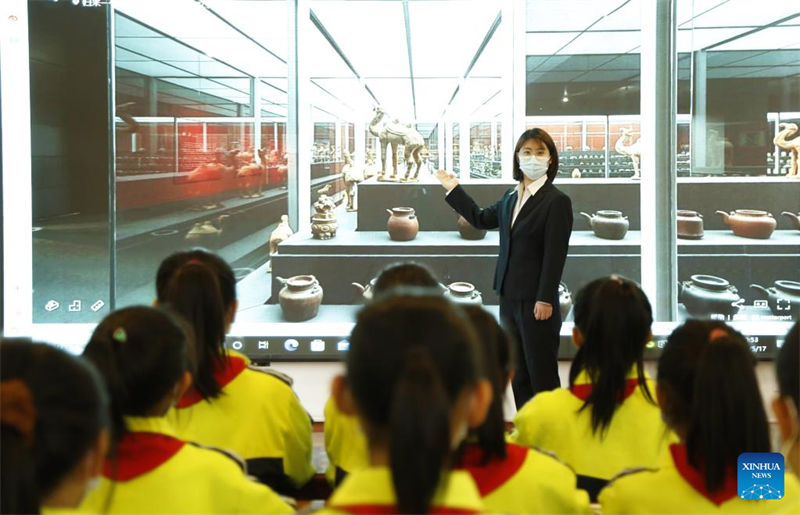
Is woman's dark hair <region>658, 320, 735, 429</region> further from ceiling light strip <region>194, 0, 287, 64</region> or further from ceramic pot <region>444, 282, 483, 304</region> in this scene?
ceiling light strip <region>194, 0, 287, 64</region>

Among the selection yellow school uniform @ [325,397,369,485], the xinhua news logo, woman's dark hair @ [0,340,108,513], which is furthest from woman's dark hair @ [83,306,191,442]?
the xinhua news logo

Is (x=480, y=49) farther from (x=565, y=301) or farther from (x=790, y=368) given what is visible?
(x=790, y=368)

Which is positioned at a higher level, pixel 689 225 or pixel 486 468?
pixel 689 225

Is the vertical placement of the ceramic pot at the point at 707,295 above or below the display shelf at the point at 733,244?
below

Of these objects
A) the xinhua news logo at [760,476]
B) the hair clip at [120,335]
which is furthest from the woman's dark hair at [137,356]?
the xinhua news logo at [760,476]

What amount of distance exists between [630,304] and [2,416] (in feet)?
4.29

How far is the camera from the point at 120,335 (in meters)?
1.24

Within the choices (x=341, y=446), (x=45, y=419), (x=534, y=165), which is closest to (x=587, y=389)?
(x=341, y=446)

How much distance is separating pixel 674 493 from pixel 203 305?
3.56ft

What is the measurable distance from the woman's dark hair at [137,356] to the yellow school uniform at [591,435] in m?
0.79

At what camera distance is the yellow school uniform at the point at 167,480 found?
3.63 feet

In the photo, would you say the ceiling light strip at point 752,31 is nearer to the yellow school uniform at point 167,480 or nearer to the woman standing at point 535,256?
the woman standing at point 535,256

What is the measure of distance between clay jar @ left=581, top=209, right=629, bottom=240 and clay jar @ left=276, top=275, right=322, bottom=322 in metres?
1.50

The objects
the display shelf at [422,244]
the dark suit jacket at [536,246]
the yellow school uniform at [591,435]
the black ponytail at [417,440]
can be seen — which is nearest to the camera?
the black ponytail at [417,440]
